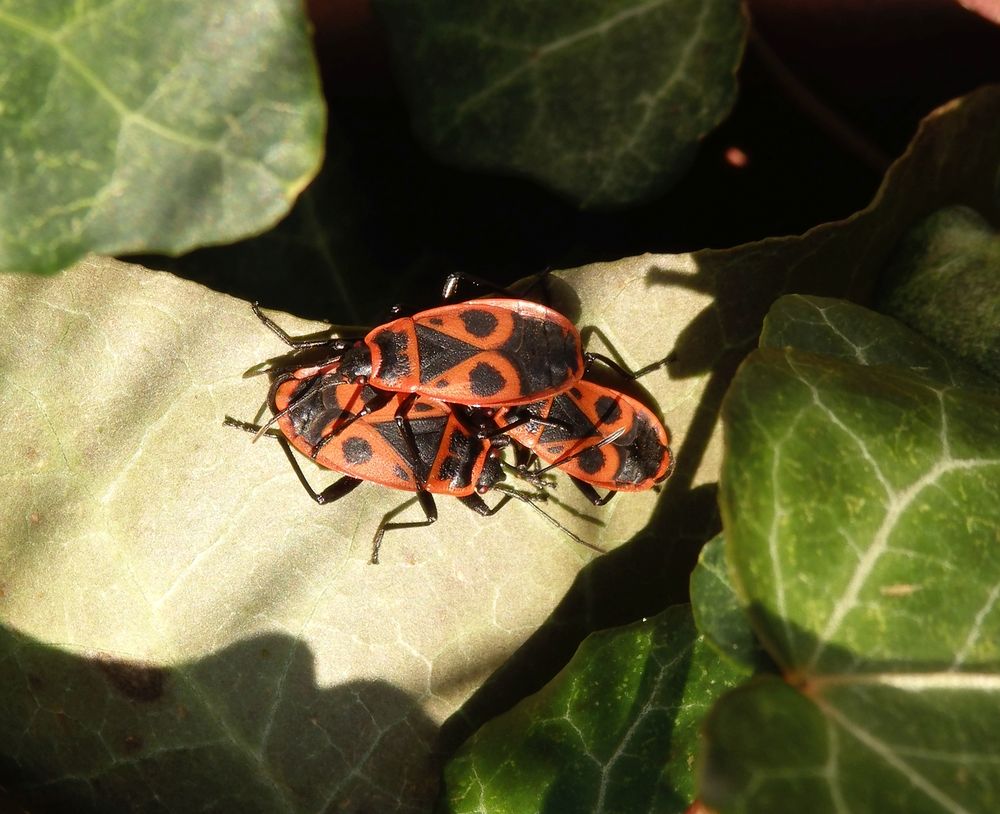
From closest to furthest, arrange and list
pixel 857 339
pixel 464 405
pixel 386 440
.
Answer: pixel 857 339 < pixel 386 440 < pixel 464 405

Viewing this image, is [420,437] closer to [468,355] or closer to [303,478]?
[468,355]

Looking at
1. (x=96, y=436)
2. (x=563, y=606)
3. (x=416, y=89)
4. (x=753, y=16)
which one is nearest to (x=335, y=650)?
(x=563, y=606)

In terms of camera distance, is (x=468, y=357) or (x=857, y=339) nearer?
(x=857, y=339)

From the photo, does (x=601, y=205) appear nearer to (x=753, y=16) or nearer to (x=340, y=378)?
(x=753, y=16)

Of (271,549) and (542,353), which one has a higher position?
(542,353)

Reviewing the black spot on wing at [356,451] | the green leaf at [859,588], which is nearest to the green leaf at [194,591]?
the black spot on wing at [356,451]

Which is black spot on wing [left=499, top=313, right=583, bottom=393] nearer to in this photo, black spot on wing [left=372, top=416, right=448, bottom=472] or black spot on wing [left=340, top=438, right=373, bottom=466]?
black spot on wing [left=372, top=416, right=448, bottom=472]

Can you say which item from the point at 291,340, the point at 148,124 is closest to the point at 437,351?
the point at 291,340
